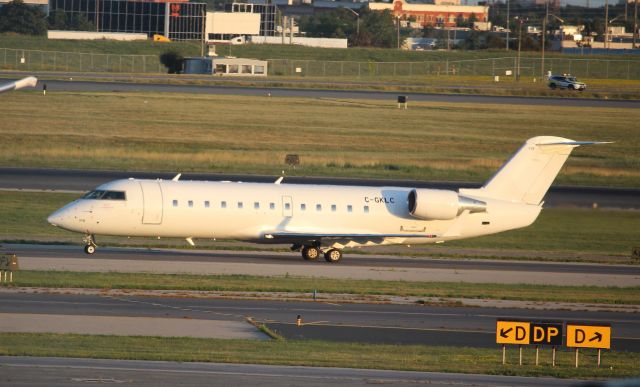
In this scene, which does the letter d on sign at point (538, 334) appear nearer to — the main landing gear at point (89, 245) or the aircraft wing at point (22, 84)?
the aircraft wing at point (22, 84)

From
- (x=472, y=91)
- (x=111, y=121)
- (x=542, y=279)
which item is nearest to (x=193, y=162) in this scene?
(x=111, y=121)

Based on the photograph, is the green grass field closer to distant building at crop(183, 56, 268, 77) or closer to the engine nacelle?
the engine nacelle

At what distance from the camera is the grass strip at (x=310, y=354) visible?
2594cm

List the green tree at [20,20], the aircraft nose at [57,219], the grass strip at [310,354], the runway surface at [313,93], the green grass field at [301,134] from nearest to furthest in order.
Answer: the grass strip at [310,354]
the aircraft nose at [57,219]
the green grass field at [301,134]
the runway surface at [313,93]
the green tree at [20,20]

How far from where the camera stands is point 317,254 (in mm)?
43125

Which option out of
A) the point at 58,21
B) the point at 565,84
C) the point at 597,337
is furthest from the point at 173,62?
the point at 597,337

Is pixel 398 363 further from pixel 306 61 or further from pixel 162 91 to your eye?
pixel 306 61

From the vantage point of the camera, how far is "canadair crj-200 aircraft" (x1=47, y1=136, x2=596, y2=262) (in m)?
40.6

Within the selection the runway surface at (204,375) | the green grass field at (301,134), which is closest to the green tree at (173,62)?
the green grass field at (301,134)

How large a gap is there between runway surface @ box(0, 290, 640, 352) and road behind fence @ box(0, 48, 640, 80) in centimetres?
9936

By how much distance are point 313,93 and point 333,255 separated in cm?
6757

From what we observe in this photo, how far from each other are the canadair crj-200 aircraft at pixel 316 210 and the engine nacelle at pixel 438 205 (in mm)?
37

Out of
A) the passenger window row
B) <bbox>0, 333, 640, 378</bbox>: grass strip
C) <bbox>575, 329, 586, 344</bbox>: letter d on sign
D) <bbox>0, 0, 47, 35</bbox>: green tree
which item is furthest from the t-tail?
<bbox>0, 0, 47, 35</bbox>: green tree

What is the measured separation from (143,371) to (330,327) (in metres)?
7.62
